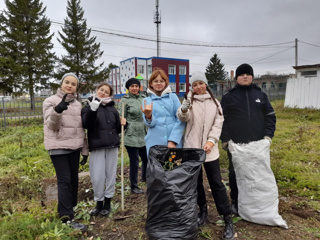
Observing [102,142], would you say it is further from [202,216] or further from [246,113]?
[246,113]

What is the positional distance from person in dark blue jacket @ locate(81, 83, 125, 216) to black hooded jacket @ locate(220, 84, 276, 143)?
1.37 meters

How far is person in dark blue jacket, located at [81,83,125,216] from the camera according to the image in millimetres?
2548

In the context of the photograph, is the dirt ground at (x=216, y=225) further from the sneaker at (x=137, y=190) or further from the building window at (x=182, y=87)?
the building window at (x=182, y=87)

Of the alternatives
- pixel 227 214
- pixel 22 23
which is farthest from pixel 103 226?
pixel 22 23

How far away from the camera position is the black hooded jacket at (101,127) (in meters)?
2.47

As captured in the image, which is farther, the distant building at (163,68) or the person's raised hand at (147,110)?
the distant building at (163,68)

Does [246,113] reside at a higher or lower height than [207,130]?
higher

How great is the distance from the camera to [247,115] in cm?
255

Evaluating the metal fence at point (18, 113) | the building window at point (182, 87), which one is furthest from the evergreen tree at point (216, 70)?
the metal fence at point (18, 113)

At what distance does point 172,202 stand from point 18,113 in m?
10.7

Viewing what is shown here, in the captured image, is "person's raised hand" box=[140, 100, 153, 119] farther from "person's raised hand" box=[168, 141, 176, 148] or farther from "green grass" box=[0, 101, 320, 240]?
"green grass" box=[0, 101, 320, 240]

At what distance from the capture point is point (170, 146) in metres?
2.41

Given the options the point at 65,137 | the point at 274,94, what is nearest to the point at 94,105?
the point at 65,137

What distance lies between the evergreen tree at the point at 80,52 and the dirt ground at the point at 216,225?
61.9 ft
